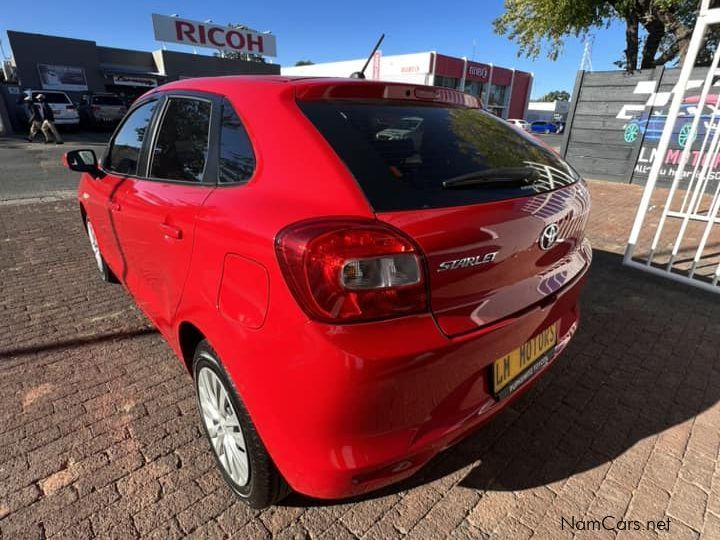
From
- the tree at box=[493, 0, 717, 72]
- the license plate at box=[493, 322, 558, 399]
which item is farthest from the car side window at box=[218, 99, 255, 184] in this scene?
the tree at box=[493, 0, 717, 72]

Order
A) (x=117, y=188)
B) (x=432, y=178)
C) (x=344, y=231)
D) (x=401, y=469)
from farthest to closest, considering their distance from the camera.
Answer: (x=117, y=188), (x=432, y=178), (x=401, y=469), (x=344, y=231)

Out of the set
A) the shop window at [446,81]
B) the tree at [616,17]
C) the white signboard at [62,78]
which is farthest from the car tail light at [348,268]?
the shop window at [446,81]

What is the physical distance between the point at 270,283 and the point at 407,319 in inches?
17.6

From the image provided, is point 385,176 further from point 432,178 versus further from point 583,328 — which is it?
point 583,328

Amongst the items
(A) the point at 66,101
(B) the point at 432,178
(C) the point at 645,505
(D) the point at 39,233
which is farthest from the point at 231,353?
(A) the point at 66,101

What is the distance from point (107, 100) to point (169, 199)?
75.3 ft

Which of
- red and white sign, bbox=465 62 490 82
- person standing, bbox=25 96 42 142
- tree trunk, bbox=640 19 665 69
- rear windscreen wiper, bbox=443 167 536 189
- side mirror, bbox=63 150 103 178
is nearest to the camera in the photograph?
rear windscreen wiper, bbox=443 167 536 189

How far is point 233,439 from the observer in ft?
5.86

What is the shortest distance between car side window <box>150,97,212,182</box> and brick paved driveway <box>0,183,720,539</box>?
132 centimetres

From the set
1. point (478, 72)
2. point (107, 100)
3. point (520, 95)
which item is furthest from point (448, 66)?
point (107, 100)

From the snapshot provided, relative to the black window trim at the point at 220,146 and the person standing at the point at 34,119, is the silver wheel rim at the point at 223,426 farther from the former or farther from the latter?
the person standing at the point at 34,119

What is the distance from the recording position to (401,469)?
1455mm

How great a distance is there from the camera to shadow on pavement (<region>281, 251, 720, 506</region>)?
2078 millimetres

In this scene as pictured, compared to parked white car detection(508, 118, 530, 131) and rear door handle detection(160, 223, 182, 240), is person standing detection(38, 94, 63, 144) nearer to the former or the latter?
parked white car detection(508, 118, 530, 131)
